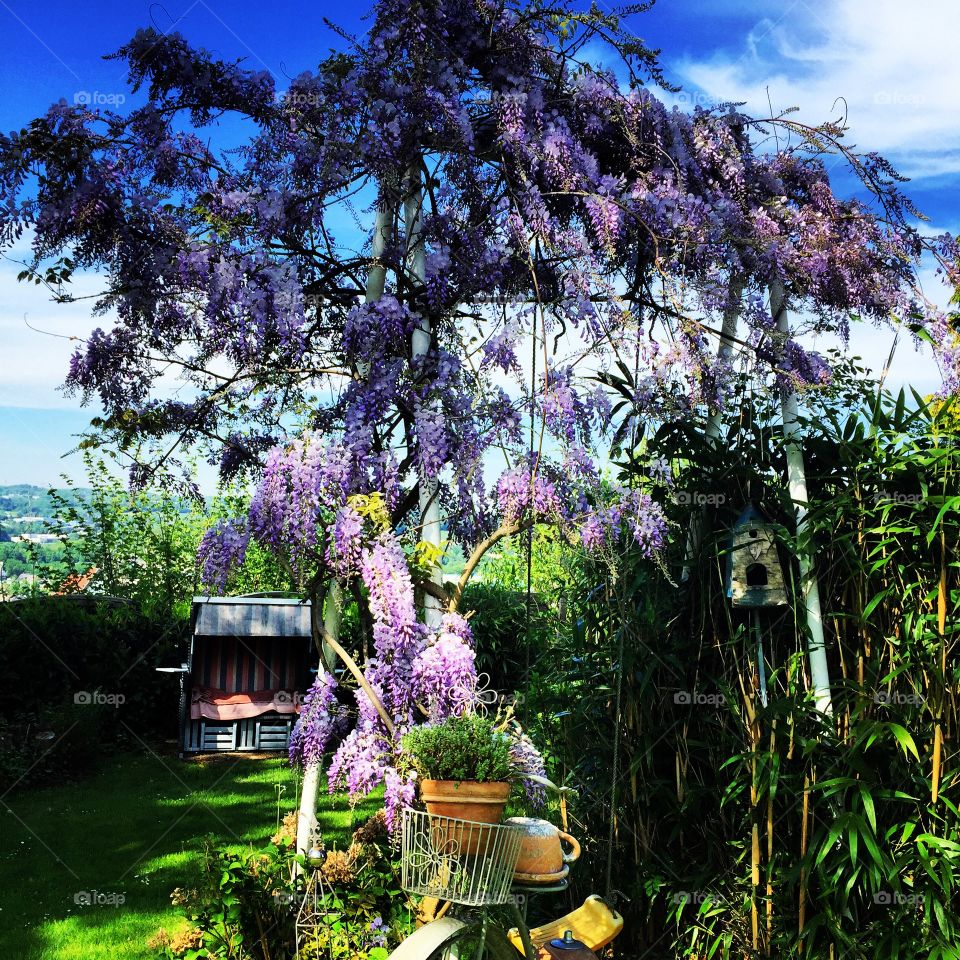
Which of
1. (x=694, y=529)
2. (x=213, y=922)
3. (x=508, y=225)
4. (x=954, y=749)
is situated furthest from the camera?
(x=694, y=529)

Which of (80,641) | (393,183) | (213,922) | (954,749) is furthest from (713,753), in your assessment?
(80,641)

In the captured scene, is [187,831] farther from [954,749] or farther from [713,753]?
[954,749]

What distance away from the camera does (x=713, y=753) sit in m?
3.59

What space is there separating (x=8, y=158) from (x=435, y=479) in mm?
1700

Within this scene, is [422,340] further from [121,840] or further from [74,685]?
[74,685]
